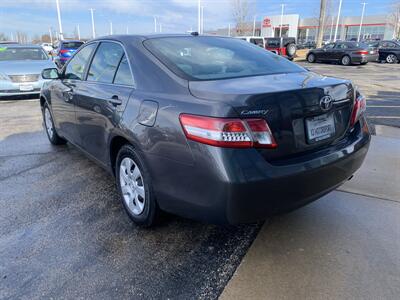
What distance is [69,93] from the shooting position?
13.4ft

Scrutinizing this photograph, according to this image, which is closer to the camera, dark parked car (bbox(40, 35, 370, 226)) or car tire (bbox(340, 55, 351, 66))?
dark parked car (bbox(40, 35, 370, 226))

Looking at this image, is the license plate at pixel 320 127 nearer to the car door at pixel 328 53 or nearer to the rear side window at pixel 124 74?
the rear side window at pixel 124 74

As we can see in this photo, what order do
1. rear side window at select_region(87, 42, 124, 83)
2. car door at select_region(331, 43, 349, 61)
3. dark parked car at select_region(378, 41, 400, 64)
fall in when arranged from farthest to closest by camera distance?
dark parked car at select_region(378, 41, 400, 64) → car door at select_region(331, 43, 349, 61) → rear side window at select_region(87, 42, 124, 83)

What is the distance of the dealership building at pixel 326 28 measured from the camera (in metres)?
73.5

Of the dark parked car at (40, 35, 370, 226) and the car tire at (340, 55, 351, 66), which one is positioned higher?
the dark parked car at (40, 35, 370, 226)

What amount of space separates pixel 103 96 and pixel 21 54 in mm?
8967

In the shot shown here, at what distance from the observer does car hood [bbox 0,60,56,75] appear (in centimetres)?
930

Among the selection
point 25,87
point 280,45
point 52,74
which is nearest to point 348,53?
point 280,45

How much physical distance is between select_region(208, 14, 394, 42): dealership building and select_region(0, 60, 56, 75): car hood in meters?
67.1

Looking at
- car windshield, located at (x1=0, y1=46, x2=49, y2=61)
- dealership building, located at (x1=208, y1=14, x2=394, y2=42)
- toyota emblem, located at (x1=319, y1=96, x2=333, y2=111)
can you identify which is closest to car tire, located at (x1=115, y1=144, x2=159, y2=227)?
toyota emblem, located at (x1=319, y1=96, x2=333, y2=111)

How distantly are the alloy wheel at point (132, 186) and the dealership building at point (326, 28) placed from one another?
241ft

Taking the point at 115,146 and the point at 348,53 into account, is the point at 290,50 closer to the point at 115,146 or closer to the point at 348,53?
the point at 348,53

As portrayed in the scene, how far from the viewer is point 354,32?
82500mm

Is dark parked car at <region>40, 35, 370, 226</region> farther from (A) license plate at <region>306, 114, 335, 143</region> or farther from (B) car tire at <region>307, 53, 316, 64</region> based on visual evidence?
(B) car tire at <region>307, 53, 316, 64</region>
